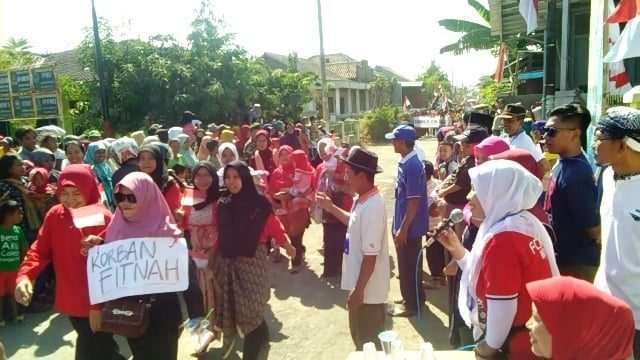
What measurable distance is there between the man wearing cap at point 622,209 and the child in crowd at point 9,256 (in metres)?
5.59

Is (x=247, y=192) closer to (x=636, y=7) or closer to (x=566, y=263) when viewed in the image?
(x=566, y=263)

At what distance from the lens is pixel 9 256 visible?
562 cm

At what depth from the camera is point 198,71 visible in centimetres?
1855

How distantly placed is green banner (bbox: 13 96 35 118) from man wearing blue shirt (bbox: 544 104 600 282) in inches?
602

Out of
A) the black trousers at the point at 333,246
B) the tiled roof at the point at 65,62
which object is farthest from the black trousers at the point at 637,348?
the tiled roof at the point at 65,62

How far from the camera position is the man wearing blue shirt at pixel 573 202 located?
335 cm

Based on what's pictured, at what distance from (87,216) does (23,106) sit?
14.1 m

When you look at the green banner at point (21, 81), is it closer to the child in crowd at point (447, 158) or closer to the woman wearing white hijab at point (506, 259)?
the child in crowd at point (447, 158)

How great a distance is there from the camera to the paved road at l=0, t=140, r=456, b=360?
4727mm

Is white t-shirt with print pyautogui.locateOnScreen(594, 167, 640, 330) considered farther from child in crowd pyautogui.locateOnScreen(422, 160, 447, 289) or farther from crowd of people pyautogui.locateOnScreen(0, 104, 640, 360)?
child in crowd pyautogui.locateOnScreen(422, 160, 447, 289)

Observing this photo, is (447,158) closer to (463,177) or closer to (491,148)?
(463,177)

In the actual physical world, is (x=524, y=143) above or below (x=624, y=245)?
above

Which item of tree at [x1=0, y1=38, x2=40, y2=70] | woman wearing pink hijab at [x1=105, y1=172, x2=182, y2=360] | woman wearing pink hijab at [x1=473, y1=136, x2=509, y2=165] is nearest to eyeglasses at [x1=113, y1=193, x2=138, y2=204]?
woman wearing pink hijab at [x1=105, y1=172, x2=182, y2=360]

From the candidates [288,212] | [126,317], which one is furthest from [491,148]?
[288,212]
